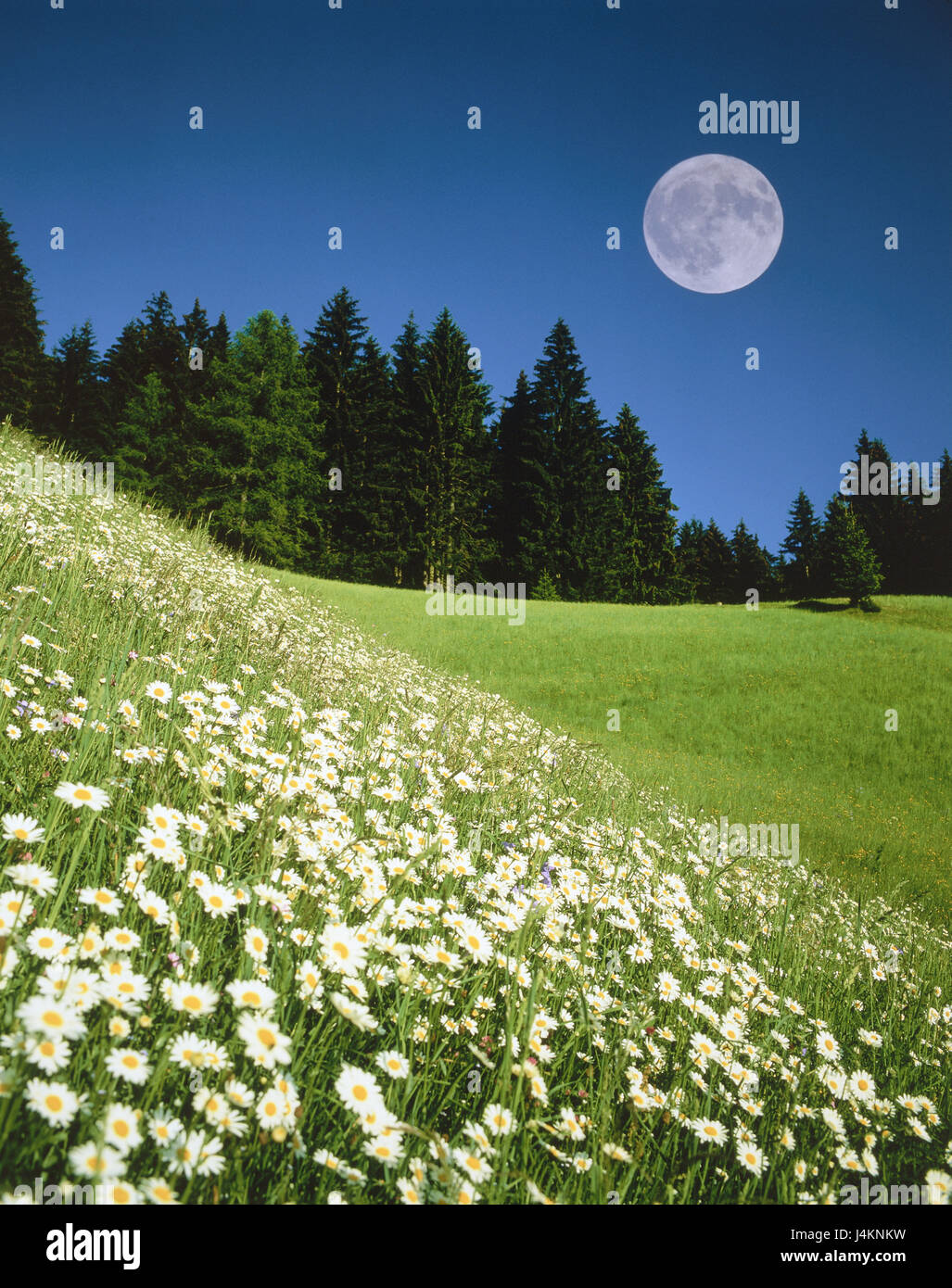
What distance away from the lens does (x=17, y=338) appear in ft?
139

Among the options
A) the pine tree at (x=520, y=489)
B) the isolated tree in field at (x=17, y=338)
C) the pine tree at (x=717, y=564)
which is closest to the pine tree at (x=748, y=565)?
the pine tree at (x=717, y=564)

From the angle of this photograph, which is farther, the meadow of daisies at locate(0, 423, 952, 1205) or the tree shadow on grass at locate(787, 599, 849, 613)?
the tree shadow on grass at locate(787, 599, 849, 613)

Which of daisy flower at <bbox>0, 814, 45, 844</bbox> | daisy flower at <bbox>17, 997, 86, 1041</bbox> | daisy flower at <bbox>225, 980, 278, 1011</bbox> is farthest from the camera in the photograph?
daisy flower at <bbox>0, 814, 45, 844</bbox>

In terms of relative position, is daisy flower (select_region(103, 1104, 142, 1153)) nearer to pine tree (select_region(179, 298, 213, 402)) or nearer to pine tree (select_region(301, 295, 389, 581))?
pine tree (select_region(301, 295, 389, 581))

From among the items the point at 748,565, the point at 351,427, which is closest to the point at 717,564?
the point at 748,565

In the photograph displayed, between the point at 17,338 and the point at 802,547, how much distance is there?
81.9 meters

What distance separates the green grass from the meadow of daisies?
4.57 m

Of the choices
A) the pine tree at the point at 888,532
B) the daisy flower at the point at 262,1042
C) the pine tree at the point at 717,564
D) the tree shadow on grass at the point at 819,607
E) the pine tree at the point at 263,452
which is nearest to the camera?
the daisy flower at the point at 262,1042

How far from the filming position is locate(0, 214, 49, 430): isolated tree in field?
136 ft

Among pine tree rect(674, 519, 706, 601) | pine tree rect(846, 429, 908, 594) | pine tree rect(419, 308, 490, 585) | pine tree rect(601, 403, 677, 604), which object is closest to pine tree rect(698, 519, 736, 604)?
pine tree rect(674, 519, 706, 601)

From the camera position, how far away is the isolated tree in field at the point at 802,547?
7106 centimetres

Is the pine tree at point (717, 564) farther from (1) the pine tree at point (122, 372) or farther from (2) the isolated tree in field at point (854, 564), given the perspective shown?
(1) the pine tree at point (122, 372)

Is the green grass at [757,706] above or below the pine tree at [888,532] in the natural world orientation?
below

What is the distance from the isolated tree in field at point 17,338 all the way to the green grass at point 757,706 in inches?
1367
